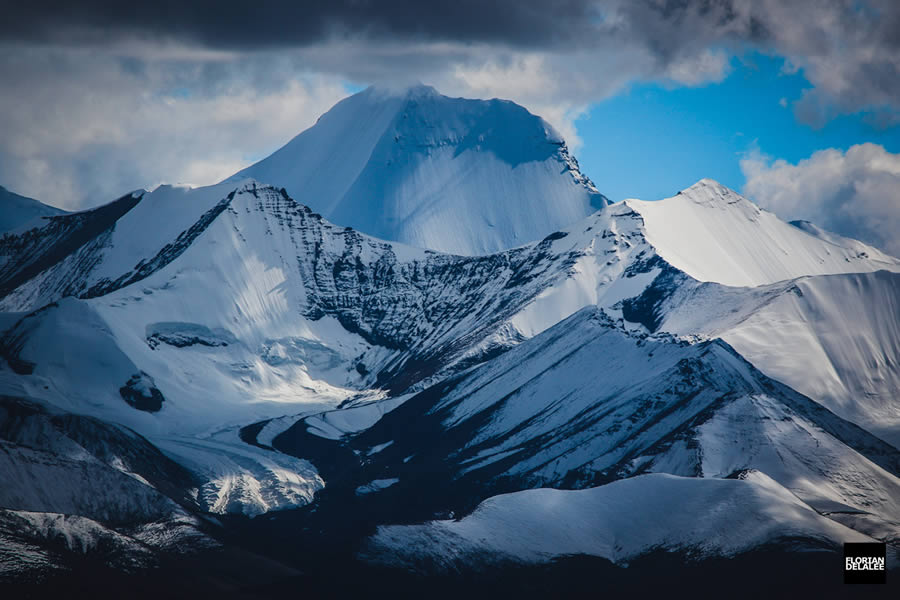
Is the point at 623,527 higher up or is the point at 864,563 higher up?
the point at 623,527

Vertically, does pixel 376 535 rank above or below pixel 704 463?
below

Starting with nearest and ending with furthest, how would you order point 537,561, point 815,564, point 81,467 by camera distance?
Answer: point 815,564, point 537,561, point 81,467

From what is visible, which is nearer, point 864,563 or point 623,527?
point 864,563

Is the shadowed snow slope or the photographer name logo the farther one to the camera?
the shadowed snow slope

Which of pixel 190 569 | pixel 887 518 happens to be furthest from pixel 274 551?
pixel 887 518

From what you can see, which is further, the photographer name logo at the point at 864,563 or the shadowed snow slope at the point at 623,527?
the shadowed snow slope at the point at 623,527

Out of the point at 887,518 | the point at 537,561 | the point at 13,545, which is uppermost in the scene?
the point at 887,518

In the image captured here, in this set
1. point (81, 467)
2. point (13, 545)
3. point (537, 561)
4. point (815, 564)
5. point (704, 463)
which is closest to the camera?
point (13, 545)

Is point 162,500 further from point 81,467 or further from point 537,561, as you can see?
point 537,561
